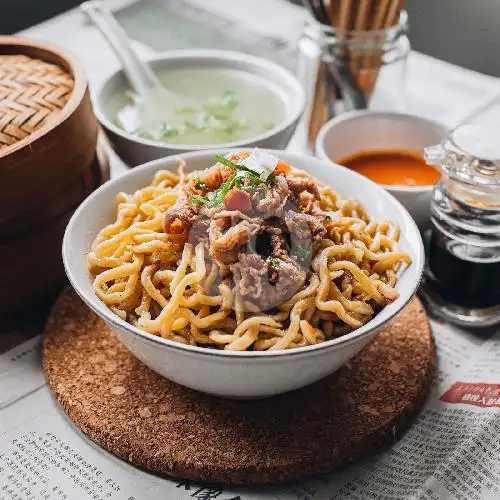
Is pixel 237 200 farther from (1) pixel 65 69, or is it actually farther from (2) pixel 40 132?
(1) pixel 65 69

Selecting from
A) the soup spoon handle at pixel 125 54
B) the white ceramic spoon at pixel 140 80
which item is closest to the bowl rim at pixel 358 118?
the white ceramic spoon at pixel 140 80

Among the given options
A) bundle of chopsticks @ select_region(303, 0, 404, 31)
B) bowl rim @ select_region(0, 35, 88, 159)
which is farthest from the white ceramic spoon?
bundle of chopsticks @ select_region(303, 0, 404, 31)

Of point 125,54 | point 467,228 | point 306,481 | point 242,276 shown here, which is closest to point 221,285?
point 242,276

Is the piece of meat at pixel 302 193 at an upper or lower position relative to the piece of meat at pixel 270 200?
lower

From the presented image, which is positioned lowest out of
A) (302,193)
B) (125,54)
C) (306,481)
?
(306,481)

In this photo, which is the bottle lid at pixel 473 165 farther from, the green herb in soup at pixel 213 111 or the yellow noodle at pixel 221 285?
the green herb in soup at pixel 213 111

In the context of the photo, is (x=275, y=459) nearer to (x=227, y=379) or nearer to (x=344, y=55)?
(x=227, y=379)
